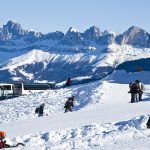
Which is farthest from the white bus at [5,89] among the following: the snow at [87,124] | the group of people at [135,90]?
the group of people at [135,90]

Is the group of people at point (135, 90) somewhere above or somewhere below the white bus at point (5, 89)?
above

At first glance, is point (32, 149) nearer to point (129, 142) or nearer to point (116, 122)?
point (129, 142)

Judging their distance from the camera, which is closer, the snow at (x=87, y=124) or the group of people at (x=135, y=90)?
the snow at (x=87, y=124)

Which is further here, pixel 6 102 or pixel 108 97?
pixel 6 102

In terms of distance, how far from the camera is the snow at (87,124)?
1828 centimetres

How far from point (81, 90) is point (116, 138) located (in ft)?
124

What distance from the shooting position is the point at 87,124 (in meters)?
25.3

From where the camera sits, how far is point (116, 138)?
739 inches

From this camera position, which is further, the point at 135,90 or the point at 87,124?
the point at 135,90

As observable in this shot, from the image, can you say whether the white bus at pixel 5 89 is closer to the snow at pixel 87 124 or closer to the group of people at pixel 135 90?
the snow at pixel 87 124

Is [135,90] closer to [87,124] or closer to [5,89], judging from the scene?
[87,124]

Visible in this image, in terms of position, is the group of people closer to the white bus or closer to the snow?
the snow

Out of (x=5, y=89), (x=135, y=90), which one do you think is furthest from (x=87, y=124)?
(x=5, y=89)

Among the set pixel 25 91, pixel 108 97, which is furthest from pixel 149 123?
pixel 25 91
